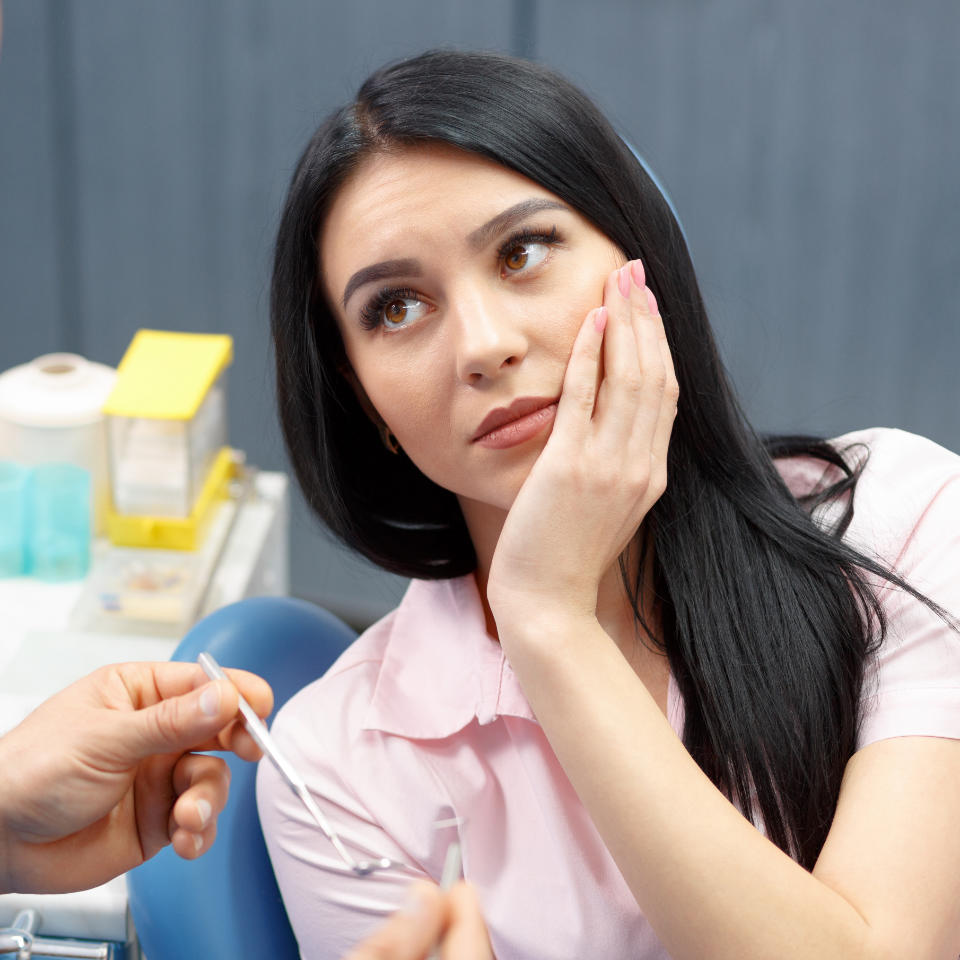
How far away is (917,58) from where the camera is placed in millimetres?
2428

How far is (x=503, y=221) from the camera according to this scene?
3.35ft

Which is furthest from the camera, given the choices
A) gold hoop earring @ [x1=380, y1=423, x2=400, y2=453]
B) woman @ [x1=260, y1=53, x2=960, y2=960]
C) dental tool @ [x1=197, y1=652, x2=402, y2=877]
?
gold hoop earring @ [x1=380, y1=423, x2=400, y2=453]

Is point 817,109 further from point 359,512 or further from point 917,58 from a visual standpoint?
point 359,512

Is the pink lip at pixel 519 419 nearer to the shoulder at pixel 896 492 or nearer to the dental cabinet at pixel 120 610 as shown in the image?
the shoulder at pixel 896 492

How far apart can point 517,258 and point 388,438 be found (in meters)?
0.27

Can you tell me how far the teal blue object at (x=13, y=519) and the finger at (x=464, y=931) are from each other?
1.10m

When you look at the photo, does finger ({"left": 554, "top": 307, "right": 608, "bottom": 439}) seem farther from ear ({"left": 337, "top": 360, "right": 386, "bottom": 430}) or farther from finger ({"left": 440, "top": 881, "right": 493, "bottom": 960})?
finger ({"left": 440, "top": 881, "right": 493, "bottom": 960})

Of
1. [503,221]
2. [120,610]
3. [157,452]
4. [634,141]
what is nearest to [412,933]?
[503,221]

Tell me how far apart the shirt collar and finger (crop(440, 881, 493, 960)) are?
1.40 ft

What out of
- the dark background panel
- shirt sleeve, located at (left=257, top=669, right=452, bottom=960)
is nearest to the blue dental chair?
shirt sleeve, located at (left=257, top=669, right=452, bottom=960)

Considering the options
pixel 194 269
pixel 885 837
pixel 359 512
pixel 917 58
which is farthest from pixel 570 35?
pixel 885 837

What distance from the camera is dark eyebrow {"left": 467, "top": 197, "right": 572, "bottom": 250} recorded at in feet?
3.34

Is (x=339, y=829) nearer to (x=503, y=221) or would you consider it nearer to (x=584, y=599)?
(x=584, y=599)

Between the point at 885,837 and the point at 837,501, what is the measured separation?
14.9 inches
